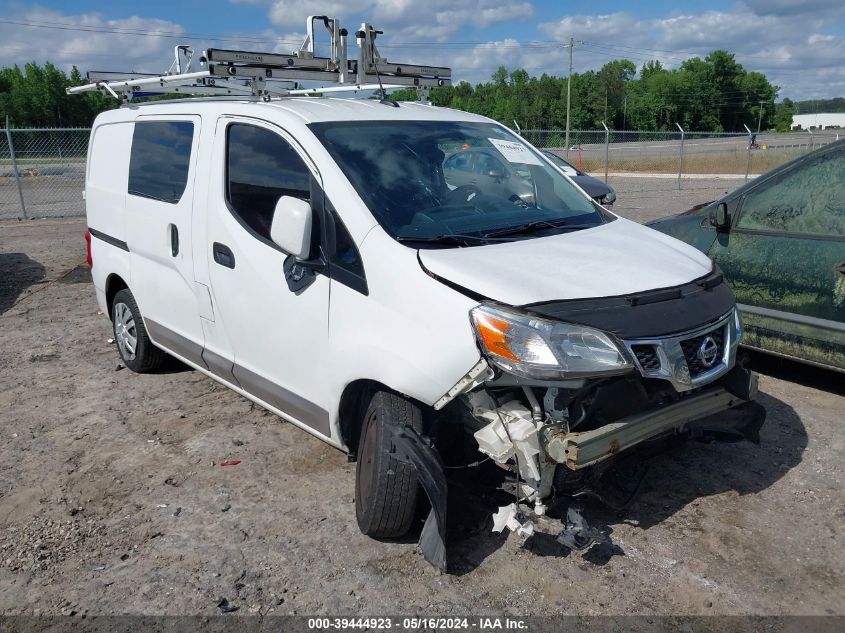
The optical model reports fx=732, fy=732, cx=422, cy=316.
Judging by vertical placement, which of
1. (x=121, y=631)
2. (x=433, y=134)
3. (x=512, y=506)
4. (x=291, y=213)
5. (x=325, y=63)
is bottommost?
(x=121, y=631)

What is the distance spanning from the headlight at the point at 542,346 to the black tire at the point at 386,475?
0.57m

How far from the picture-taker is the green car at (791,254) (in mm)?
4738

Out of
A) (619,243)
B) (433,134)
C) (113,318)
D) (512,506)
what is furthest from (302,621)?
(113,318)

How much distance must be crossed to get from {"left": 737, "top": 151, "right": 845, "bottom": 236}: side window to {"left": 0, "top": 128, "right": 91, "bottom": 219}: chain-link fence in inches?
605

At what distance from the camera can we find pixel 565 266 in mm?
3201

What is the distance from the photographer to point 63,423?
4883mm

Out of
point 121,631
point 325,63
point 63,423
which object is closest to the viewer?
point 121,631

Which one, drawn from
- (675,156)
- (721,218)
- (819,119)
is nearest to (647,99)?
(675,156)

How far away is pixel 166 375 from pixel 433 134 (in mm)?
3043

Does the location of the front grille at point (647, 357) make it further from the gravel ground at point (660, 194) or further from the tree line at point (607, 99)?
the tree line at point (607, 99)

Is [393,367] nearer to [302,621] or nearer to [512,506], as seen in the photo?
[512,506]

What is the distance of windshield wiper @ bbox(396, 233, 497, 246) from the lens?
10.7 feet

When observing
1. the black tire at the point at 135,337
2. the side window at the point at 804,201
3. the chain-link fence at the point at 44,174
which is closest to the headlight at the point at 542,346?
the side window at the point at 804,201

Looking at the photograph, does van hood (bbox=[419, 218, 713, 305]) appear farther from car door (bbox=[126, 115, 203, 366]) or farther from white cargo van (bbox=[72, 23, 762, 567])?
car door (bbox=[126, 115, 203, 366])
